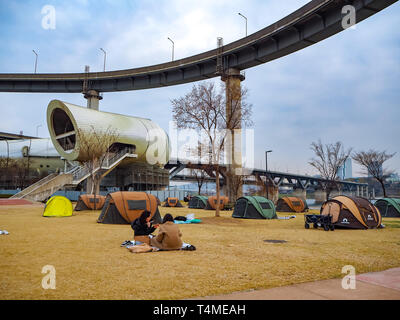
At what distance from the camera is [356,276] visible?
19.3 ft

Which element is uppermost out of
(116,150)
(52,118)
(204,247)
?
(52,118)

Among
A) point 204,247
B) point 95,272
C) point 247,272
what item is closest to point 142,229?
point 204,247

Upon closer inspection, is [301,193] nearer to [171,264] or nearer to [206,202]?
[206,202]

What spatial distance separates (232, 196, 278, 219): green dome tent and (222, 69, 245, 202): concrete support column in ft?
15.6

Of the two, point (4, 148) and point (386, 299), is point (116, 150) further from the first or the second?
point (386, 299)

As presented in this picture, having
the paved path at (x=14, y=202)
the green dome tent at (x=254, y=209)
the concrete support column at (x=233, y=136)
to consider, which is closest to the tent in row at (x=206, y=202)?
the concrete support column at (x=233, y=136)

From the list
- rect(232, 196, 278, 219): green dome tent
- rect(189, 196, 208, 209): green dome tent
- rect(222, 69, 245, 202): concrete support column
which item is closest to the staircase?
rect(189, 196, 208, 209): green dome tent

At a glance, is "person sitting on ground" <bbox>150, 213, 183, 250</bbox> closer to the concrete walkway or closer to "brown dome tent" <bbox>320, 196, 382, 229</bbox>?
the concrete walkway

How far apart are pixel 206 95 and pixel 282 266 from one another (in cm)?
1599

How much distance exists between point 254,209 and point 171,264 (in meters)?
14.9

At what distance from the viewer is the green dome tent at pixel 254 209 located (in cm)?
2069

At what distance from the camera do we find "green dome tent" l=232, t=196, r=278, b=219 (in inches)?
815

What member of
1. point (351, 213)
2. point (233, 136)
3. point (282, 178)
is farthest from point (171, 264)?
point (282, 178)

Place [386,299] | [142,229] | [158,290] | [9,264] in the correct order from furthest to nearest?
1. [142,229]
2. [9,264]
3. [158,290]
4. [386,299]
